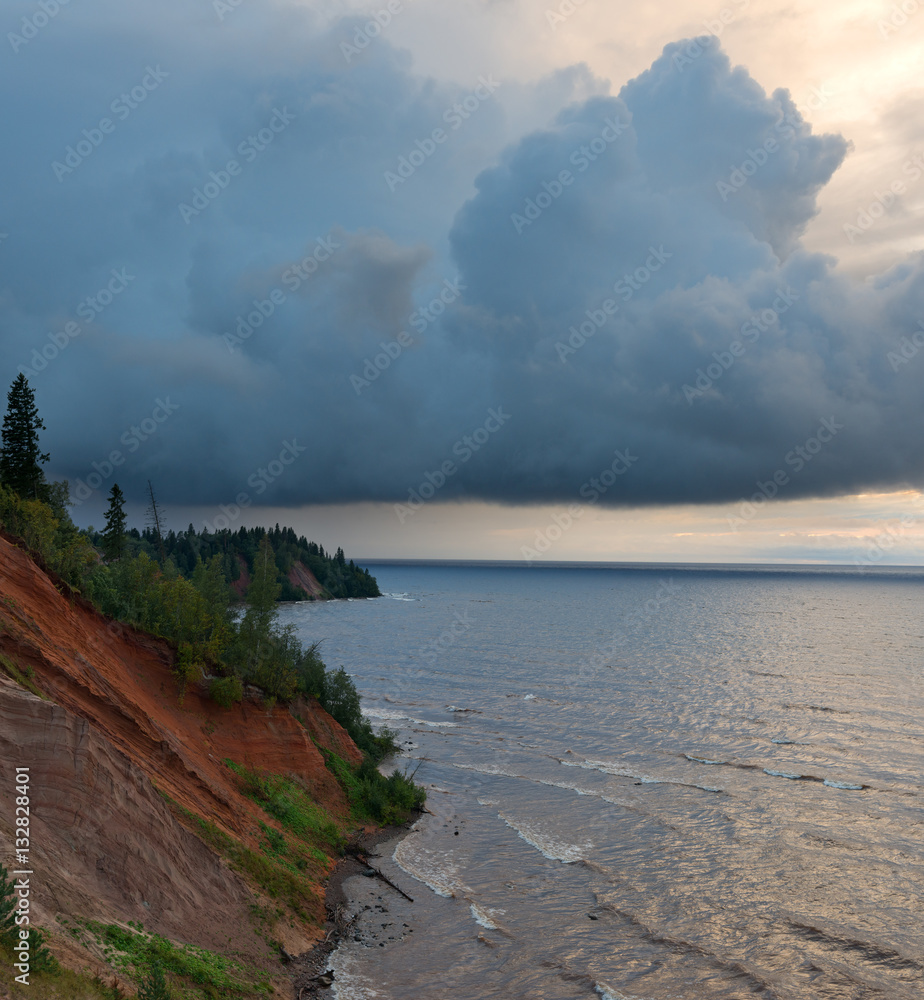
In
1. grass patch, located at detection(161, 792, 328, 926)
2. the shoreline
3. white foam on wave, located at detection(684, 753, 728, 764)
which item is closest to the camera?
the shoreline

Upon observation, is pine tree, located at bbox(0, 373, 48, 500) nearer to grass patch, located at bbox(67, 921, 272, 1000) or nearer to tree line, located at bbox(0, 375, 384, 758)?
tree line, located at bbox(0, 375, 384, 758)

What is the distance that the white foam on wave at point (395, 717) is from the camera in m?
→ 56.2

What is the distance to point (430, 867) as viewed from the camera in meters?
29.6

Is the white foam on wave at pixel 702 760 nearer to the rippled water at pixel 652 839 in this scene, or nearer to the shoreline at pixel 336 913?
the rippled water at pixel 652 839

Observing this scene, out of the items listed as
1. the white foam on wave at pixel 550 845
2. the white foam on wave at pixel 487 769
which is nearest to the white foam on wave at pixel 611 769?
the white foam on wave at pixel 487 769

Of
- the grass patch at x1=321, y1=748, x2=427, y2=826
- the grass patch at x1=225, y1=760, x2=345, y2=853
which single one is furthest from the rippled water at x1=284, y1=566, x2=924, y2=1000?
the grass patch at x1=225, y1=760, x2=345, y2=853

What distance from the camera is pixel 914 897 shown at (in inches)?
1072

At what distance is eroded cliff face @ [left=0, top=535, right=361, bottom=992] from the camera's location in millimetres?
15836

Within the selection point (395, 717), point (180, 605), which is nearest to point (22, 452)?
point (180, 605)

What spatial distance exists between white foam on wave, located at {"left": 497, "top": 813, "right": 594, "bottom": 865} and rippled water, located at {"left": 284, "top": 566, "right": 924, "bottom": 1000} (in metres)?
0.13

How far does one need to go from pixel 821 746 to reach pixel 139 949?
164ft

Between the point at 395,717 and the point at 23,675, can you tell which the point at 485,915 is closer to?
the point at 23,675

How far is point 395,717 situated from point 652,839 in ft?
97.5

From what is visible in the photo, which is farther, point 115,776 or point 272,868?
point 272,868
